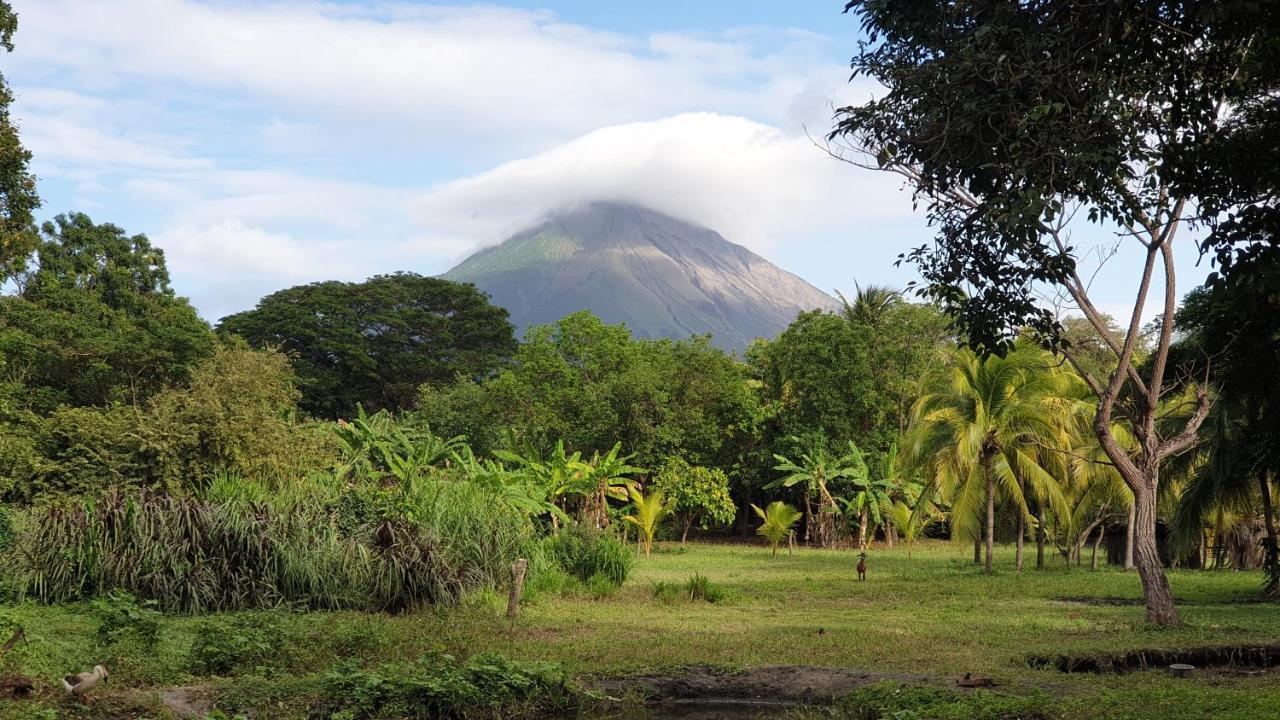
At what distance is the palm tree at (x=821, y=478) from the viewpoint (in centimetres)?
2848

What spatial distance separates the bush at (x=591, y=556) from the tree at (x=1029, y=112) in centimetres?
744

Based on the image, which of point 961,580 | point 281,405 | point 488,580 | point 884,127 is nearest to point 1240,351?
point 884,127

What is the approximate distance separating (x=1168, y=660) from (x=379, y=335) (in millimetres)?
44347

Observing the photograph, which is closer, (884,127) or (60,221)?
(884,127)

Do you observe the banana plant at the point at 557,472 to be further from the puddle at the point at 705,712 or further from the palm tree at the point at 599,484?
the puddle at the point at 705,712

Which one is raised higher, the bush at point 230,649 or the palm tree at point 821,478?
the palm tree at point 821,478

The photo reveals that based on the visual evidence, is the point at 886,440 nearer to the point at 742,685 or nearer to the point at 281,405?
the point at 281,405

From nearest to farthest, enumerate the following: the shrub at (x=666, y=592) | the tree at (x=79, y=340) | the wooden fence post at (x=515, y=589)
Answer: the wooden fence post at (x=515, y=589)
the shrub at (x=666, y=592)
the tree at (x=79, y=340)

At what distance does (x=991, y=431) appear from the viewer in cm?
2042

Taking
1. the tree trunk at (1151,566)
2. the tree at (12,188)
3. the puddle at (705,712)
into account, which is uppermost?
the tree at (12,188)

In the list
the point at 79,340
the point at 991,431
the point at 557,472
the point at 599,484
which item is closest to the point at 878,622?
the point at 991,431

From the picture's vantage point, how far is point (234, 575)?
12672 millimetres

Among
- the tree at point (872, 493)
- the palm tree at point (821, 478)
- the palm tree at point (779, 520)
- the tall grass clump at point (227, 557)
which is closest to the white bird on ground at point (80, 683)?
the tall grass clump at point (227, 557)

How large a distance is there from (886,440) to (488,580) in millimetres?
19628
